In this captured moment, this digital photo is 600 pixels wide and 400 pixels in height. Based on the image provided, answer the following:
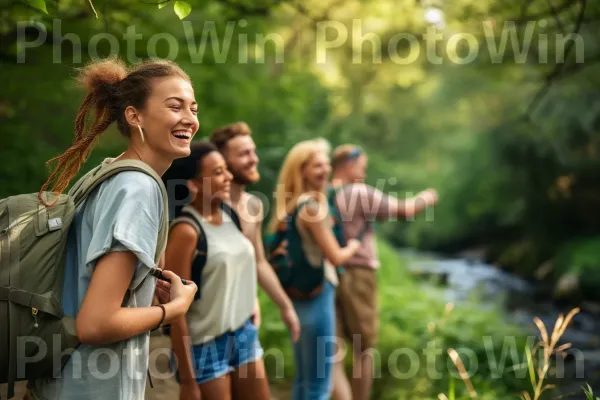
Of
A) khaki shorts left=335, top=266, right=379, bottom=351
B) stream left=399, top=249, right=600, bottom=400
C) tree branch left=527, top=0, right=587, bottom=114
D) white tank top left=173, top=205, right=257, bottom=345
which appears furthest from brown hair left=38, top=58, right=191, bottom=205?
stream left=399, top=249, right=600, bottom=400

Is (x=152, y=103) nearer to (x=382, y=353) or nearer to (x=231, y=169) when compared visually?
(x=231, y=169)

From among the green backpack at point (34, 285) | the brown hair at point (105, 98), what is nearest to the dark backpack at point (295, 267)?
the brown hair at point (105, 98)

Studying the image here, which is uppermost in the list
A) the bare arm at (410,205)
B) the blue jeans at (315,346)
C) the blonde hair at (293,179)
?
the blonde hair at (293,179)

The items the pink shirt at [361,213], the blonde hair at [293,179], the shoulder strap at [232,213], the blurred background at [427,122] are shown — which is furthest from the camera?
the blurred background at [427,122]

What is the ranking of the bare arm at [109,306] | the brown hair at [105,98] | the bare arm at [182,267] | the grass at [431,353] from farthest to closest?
the grass at [431,353] → the bare arm at [182,267] → the brown hair at [105,98] → the bare arm at [109,306]

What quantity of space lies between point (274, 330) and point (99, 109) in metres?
6.15

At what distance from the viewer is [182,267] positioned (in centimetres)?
350

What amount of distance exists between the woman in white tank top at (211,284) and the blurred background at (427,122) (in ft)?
2.89

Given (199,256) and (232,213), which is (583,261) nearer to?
(232,213)

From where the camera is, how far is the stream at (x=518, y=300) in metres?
9.28

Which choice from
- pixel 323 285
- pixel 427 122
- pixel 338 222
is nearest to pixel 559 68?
pixel 338 222

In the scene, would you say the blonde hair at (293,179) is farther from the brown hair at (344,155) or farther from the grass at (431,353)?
the grass at (431,353)

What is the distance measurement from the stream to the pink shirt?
9.01ft

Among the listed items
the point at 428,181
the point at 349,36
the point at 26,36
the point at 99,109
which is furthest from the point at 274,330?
the point at 428,181
